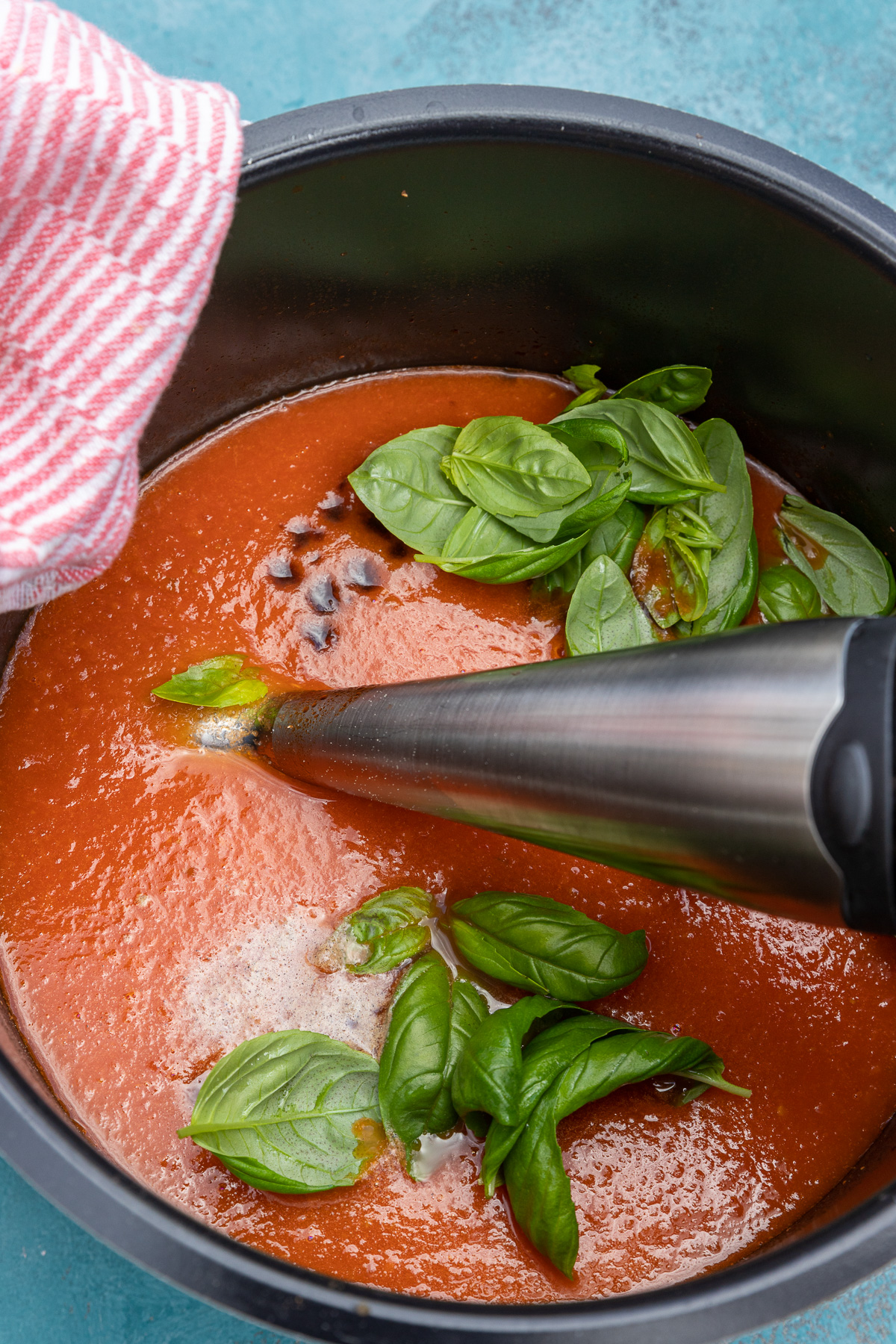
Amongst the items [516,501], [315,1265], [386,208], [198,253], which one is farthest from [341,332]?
[315,1265]

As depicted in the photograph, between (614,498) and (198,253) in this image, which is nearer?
(198,253)

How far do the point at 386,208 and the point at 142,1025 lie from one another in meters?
0.71

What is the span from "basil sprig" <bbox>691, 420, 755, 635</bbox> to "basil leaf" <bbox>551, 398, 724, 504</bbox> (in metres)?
0.02

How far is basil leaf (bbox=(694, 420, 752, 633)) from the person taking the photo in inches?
37.0

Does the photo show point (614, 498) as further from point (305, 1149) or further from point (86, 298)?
point (305, 1149)

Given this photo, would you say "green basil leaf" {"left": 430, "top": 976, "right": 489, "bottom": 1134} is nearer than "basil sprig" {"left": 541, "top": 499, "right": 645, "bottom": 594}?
Yes

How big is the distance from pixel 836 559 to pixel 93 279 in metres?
0.70

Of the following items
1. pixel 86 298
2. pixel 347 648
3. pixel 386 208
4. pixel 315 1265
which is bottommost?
pixel 315 1265

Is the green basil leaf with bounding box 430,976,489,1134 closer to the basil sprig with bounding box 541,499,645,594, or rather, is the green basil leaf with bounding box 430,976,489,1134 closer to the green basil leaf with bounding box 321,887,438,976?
the green basil leaf with bounding box 321,887,438,976

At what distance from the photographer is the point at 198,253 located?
0.64 metres

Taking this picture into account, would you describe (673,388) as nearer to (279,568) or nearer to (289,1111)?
(279,568)

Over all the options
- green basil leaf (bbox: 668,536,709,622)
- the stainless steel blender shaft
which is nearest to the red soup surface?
green basil leaf (bbox: 668,536,709,622)

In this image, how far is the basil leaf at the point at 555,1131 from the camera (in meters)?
0.73

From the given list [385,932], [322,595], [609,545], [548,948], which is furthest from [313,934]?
[609,545]
